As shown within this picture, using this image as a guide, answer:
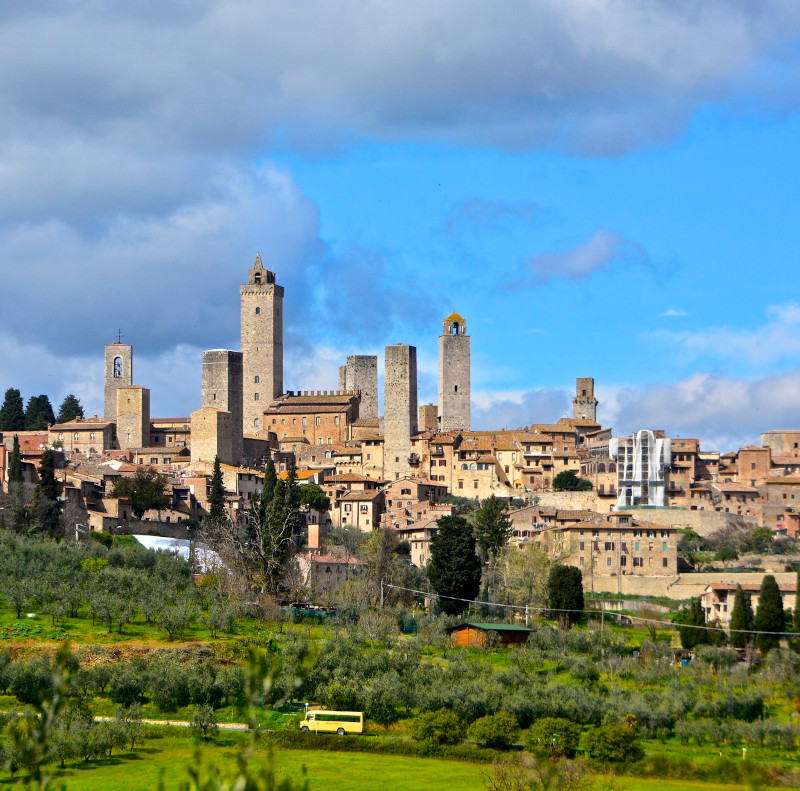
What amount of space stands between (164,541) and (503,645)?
70.8 feet

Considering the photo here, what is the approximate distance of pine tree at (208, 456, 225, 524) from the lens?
227 feet

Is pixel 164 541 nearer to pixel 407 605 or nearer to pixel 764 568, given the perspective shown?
pixel 407 605

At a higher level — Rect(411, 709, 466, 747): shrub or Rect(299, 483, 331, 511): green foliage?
Rect(299, 483, 331, 511): green foliage

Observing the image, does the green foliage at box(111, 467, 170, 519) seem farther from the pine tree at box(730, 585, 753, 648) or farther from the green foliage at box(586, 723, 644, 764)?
the green foliage at box(586, 723, 644, 764)

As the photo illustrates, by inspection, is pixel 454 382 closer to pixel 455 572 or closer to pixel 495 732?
pixel 455 572

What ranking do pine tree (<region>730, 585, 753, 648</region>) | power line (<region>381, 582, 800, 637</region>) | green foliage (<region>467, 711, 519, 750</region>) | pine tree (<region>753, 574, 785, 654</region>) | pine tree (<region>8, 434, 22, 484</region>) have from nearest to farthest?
green foliage (<region>467, 711, 519, 750</region>) → pine tree (<region>753, 574, 785, 654</region>) → pine tree (<region>730, 585, 753, 648</region>) → power line (<region>381, 582, 800, 637</region>) → pine tree (<region>8, 434, 22, 484</region>)

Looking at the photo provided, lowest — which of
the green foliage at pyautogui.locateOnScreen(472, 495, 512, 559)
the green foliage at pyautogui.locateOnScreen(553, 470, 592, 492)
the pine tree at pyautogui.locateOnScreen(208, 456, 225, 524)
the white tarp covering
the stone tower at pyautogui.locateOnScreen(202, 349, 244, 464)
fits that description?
the white tarp covering

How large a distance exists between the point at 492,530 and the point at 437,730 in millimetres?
29744

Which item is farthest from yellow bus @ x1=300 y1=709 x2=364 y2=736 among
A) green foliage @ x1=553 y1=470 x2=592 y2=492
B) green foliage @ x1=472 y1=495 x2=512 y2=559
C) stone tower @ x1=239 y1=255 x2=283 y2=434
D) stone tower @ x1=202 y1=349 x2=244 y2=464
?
stone tower @ x1=239 y1=255 x2=283 y2=434

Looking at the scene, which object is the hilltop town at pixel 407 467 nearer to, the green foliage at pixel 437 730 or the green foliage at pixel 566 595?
the green foliage at pixel 566 595

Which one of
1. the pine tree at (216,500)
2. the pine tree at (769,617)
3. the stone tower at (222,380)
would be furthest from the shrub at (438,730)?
the stone tower at (222,380)

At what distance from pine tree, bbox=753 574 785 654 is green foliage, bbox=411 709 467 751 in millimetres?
18172

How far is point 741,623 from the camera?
51.7m

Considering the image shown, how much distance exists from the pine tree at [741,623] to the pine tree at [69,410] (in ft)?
203
